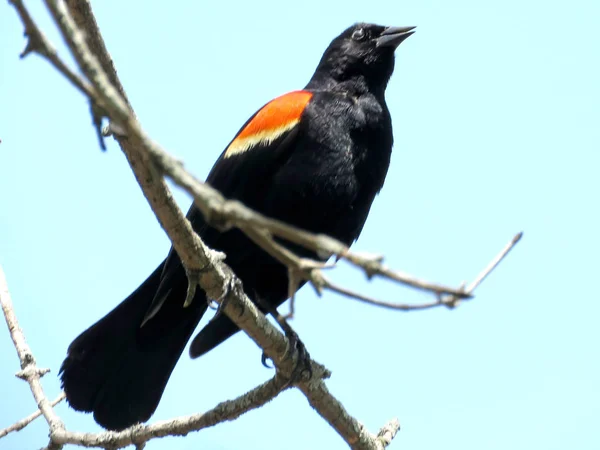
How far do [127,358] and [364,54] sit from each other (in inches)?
92.5

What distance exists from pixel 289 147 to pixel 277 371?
3.97ft

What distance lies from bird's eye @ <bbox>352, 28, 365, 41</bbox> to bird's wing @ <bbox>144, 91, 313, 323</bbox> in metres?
1.04

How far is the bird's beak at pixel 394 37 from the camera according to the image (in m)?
5.20

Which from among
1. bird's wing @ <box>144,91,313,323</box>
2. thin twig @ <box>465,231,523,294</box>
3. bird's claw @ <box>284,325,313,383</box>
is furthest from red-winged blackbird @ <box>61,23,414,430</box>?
thin twig @ <box>465,231,523,294</box>

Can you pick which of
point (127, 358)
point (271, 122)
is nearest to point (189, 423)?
point (127, 358)

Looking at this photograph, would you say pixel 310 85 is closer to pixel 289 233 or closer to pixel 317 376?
pixel 317 376

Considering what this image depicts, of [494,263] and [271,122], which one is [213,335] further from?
[494,263]

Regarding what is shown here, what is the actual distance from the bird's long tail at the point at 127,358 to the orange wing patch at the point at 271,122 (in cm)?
82

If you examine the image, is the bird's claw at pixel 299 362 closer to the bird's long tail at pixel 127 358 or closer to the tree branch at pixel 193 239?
the tree branch at pixel 193 239

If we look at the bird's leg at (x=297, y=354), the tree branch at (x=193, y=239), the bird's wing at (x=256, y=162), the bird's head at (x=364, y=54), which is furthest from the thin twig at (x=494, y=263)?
the bird's head at (x=364, y=54)

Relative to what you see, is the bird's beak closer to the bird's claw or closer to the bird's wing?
the bird's wing

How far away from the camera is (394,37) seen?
5199 mm

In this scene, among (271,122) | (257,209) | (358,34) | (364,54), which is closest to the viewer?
(257,209)

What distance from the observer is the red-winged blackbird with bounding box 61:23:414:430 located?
4176mm
